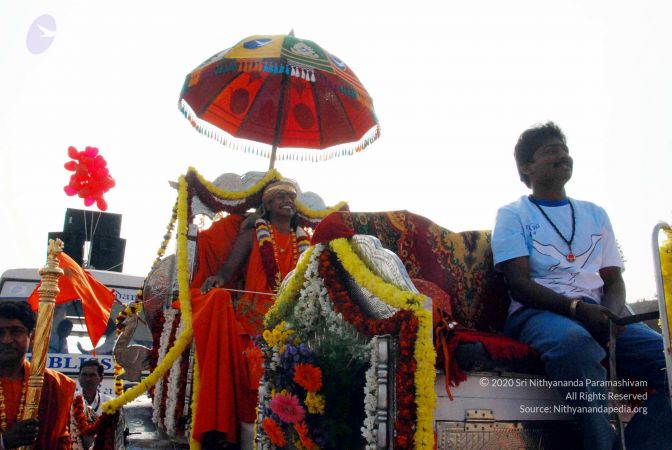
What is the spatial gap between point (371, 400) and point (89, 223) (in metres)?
13.8

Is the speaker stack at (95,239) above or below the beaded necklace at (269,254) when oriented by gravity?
above

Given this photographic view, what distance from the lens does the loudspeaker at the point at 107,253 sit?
14.8 meters

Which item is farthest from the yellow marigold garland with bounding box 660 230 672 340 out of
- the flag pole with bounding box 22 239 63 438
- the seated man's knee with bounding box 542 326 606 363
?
the flag pole with bounding box 22 239 63 438

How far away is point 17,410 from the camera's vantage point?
3.85 m

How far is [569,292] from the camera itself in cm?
335

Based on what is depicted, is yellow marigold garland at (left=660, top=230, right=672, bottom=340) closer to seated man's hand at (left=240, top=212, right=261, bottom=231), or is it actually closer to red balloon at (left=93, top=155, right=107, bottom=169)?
seated man's hand at (left=240, top=212, right=261, bottom=231)

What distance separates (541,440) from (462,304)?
102 centimetres

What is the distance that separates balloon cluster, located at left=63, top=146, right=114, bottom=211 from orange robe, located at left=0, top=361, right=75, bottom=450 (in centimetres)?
403

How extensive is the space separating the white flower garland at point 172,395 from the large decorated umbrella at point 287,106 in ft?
9.00

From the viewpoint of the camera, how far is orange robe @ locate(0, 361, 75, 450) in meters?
3.85

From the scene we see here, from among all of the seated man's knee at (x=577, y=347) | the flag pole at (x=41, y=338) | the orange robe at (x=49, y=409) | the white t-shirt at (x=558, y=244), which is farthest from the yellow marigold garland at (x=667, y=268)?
the orange robe at (x=49, y=409)

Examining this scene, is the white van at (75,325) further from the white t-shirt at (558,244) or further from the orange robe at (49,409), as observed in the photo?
the white t-shirt at (558,244)

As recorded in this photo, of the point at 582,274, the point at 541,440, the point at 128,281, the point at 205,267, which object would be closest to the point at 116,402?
the point at 205,267

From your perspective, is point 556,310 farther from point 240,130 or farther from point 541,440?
point 240,130
